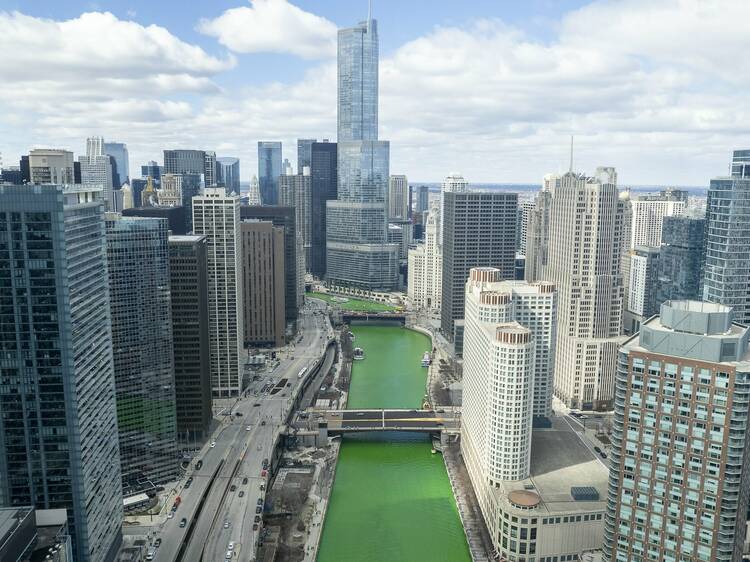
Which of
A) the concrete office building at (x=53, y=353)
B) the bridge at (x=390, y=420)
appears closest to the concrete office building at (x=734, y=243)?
the bridge at (x=390, y=420)

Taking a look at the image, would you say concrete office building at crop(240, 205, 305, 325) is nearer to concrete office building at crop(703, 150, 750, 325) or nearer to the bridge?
the bridge

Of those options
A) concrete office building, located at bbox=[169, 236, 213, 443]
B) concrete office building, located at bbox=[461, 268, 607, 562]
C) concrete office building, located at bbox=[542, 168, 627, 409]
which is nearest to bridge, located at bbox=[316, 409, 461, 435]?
concrete office building, located at bbox=[461, 268, 607, 562]

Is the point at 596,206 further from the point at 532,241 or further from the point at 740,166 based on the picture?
the point at 532,241

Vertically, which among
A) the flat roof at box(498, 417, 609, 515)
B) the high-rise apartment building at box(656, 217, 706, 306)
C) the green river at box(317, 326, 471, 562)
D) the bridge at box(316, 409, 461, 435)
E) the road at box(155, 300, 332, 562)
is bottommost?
the green river at box(317, 326, 471, 562)

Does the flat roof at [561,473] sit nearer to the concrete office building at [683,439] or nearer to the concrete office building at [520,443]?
the concrete office building at [520,443]

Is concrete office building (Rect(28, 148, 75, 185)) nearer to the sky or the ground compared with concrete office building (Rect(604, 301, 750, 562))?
nearer to the sky

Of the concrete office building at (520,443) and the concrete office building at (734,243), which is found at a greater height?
the concrete office building at (734,243)

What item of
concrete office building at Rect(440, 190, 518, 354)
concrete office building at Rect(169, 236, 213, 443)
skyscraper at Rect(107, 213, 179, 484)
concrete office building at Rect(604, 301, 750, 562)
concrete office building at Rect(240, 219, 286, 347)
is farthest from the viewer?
concrete office building at Rect(440, 190, 518, 354)
